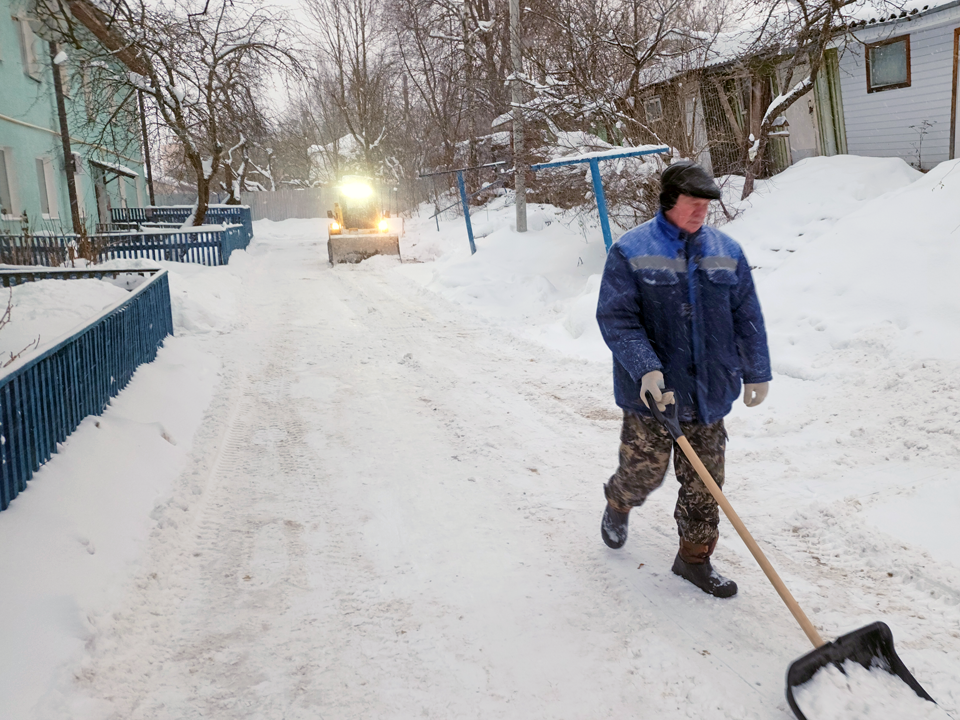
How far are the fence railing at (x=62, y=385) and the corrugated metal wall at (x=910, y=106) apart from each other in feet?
42.8

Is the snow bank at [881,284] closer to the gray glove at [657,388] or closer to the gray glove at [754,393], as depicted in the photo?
the gray glove at [754,393]

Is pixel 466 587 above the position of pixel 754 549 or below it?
below

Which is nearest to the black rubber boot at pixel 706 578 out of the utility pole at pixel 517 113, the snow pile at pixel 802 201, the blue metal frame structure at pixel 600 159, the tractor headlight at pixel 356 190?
the snow pile at pixel 802 201

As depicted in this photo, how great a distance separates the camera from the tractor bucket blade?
8.18 ft

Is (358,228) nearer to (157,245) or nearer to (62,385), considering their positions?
(157,245)

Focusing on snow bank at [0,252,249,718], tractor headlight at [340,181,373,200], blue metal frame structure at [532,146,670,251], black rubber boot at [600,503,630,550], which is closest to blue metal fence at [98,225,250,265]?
tractor headlight at [340,181,373,200]

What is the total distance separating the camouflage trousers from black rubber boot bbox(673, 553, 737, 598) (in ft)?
0.38

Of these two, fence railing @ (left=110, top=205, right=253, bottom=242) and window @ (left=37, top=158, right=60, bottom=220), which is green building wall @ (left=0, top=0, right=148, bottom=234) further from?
fence railing @ (left=110, top=205, right=253, bottom=242)

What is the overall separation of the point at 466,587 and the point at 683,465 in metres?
1.14

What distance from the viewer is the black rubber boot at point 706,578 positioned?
3242mm

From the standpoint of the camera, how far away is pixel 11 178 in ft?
58.7

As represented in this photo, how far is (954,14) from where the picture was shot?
12711mm

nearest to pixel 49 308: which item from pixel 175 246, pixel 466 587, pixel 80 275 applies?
pixel 80 275

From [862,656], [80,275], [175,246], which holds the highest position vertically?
[175,246]
